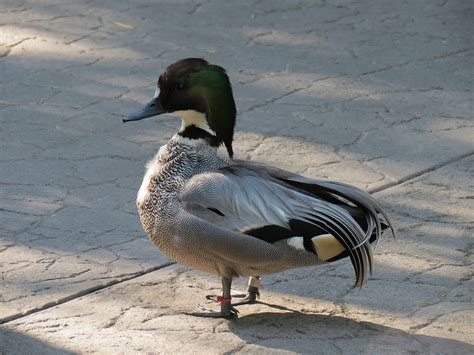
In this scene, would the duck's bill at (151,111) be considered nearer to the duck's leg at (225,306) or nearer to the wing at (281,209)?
the wing at (281,209)

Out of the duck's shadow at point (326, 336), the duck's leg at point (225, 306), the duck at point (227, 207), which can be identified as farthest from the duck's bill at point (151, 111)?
the duck's shadow at point (326, 336)

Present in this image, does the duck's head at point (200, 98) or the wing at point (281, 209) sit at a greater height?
the duck's head at point (200, 98)

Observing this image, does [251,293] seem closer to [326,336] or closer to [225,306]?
[225,306]

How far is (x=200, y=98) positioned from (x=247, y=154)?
188cm

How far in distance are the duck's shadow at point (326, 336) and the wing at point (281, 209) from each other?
219 mm

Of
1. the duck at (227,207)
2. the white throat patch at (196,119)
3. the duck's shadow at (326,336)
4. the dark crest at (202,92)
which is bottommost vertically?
the duck's shadow at (326,336)

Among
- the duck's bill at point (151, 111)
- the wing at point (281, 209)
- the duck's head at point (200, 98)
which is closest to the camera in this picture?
the wing at point (281, 209)

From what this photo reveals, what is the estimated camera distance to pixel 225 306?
183 inches

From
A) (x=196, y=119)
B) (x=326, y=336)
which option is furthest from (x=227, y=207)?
(x=326, y=336)

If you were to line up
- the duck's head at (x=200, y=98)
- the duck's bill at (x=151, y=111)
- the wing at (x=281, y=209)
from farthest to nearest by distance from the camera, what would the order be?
the duck's bill at (x=151, y=111) < the duck's head at (x=200, y=98) < the wing at (x=281, y=209)

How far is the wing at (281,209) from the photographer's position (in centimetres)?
438

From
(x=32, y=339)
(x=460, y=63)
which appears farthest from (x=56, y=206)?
(x=460, y=63)

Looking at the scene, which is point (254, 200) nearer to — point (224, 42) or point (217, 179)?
point (217, 179)

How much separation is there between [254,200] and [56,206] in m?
1.58
